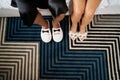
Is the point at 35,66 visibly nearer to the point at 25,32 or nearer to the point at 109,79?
the point at 25,32

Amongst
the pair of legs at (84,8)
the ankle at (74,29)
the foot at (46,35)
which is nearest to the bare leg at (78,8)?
the pair of legs at (84,8)

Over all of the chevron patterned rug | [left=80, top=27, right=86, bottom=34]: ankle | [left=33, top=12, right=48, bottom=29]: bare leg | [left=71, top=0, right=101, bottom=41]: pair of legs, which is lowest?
the chevron patterned rug

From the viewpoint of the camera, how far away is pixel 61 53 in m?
1.27

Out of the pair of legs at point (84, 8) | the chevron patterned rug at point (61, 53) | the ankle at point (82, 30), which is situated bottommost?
the chevron patterned rug at point (61, 53)

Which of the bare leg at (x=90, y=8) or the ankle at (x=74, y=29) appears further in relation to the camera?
the ankle at (x=74, y=29)

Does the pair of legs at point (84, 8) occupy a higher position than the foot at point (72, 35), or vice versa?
the pair of legs at point (84, 8)

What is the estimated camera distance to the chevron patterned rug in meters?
1.22

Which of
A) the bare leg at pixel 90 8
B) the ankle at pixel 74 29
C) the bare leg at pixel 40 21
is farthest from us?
the ankle at pixel 74 29

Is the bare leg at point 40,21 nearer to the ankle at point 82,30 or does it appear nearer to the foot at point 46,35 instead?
the foot at point 46,35

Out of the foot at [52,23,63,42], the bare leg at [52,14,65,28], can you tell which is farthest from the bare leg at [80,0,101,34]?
the foot at [52,23,63,42]

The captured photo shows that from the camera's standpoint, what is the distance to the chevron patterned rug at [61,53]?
1.22 metres

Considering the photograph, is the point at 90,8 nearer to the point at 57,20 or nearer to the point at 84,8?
the point at 84,8

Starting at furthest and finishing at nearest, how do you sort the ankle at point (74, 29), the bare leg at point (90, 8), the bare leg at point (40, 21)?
the ankle at point (74, 29), the bare leg at point (40, 21), the bare leg at point (90, 8)

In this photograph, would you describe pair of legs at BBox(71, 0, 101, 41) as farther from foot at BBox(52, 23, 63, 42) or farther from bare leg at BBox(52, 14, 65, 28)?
foot at BBox(52, 23, 63, 42)
